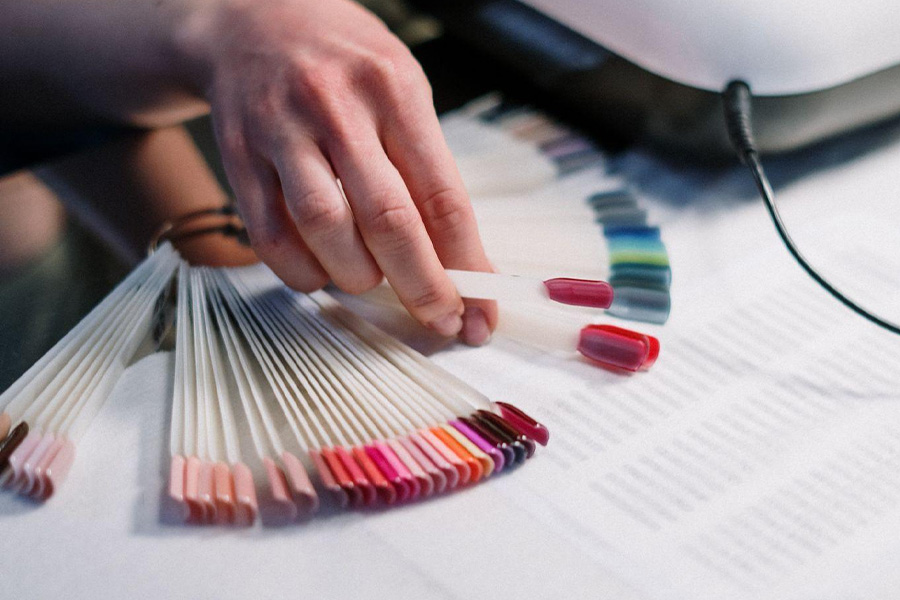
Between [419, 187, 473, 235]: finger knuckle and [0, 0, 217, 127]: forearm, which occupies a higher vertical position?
[0, 0, 217, 127]: forearm

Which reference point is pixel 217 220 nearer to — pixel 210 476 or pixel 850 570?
pixel 210 476

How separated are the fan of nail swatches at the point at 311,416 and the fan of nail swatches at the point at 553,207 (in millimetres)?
133

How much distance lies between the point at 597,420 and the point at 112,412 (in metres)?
0.28

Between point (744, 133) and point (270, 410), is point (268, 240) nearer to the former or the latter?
point (270, 410)

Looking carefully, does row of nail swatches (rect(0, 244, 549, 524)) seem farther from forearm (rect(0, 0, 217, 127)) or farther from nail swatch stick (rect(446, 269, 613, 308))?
forearm (rect(0, 0, 217, 127))

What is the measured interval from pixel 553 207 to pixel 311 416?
279 mm

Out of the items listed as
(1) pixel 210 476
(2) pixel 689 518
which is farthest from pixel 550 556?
(1) pixel 210 476

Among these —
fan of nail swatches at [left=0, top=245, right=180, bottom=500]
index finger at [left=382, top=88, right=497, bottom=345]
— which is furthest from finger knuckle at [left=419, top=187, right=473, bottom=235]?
fan of nail swatches at [left=0, top=245, right=180, bottom=500]

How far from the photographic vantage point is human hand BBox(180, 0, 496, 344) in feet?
1.48

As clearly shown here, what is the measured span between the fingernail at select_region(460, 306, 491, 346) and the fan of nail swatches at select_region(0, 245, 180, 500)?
0.68 ft

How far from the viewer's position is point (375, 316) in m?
0.51

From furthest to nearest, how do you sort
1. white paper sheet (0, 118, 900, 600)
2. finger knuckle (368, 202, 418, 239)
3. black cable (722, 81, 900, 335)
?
black cable (722, 81, 900, 335) → finger knuckle (368, 202, 418, 239) → white paper sheet (0, 118, 900, 600)

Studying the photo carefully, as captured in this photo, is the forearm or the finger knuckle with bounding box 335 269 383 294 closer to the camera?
the finger knuckle with bounding box 335 269 383 294

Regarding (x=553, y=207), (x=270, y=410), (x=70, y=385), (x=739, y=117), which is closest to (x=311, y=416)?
(x=270, y=410)
